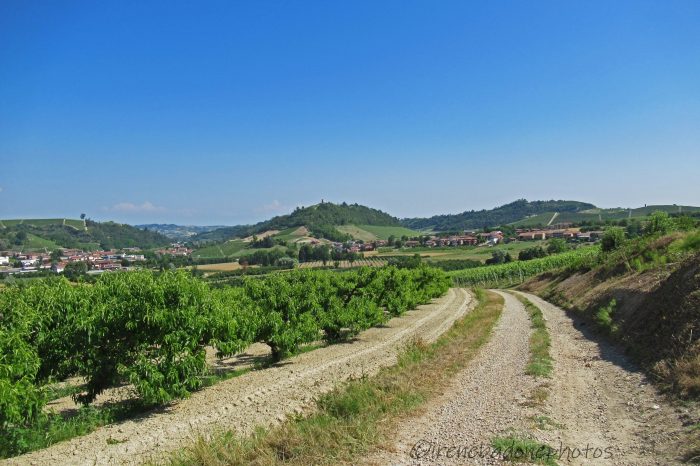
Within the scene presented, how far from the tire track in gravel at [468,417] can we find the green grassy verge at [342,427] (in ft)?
1.75

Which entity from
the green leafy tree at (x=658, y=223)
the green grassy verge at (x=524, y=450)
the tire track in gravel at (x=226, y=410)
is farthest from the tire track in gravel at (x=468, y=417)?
the green leafy tree at (x=658, y=223)

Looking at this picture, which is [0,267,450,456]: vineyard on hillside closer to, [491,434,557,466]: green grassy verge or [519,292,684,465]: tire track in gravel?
[491,434,557,466]: green grassy verge

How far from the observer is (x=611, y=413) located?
12312mm

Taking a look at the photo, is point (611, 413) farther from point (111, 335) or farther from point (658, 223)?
point (658, 223)

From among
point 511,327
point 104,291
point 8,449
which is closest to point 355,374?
point 104,291

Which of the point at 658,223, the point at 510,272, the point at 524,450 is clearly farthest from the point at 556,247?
the point at 524,450

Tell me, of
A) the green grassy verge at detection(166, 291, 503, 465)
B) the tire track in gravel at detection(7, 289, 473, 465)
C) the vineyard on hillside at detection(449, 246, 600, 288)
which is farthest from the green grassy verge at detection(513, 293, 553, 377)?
the vineyard on hillside at detection(449, 246, 600, 288)

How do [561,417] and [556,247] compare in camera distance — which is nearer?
[561,417]

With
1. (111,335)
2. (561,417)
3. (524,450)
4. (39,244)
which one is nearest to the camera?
(524,450)

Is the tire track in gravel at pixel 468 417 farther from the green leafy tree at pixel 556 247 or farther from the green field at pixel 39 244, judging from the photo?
the green field at pixel 39 244

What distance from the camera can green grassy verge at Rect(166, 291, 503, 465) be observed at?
10602 millimetres

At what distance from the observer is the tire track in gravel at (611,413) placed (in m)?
9.60

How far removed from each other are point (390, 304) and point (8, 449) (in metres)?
33.4

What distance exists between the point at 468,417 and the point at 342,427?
3762 mm
